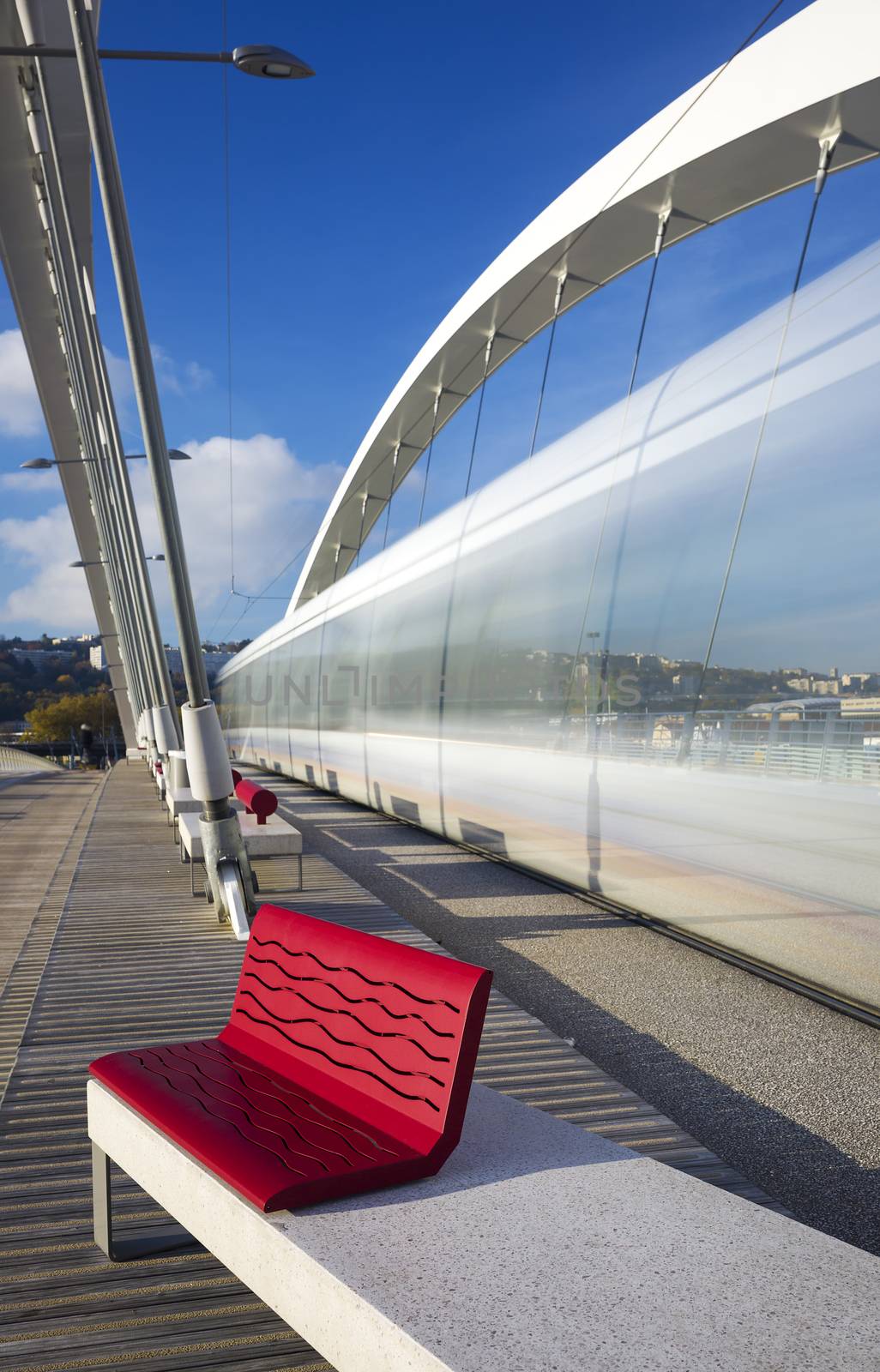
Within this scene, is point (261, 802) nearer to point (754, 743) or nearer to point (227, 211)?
point (754, 743)

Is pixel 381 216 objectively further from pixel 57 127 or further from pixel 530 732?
pixel 57 127

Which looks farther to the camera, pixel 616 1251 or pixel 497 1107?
pixel 497 1107

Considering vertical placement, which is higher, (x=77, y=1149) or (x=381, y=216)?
(x=381, y=216)

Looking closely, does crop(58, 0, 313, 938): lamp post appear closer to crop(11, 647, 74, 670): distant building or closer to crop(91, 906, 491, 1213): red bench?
crop(91, 906, 491, 1213): red bench

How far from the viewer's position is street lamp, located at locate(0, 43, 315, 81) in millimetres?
7023

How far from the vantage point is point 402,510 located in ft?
66.4

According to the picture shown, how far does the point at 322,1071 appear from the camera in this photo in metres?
3.08

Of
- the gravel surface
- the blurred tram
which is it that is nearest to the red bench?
the gravel surface

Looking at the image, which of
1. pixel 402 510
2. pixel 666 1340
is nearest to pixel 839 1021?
pixel 666 1340

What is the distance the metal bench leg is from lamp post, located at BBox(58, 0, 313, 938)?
3837mm

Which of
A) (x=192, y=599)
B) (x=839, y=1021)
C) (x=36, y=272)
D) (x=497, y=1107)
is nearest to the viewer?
(x=497, y=1107)

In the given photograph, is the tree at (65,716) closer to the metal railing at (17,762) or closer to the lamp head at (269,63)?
the metal railing at (17,762)

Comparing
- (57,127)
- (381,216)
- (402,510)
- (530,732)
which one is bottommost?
(530,732)

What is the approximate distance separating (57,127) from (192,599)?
16184 millimetres
